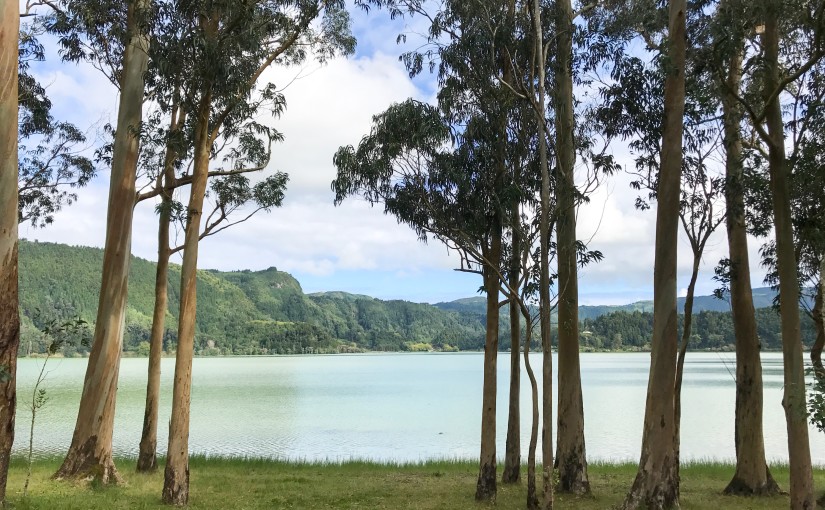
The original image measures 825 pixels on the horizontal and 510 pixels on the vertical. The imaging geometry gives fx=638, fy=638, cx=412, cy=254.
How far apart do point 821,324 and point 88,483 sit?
349 inches

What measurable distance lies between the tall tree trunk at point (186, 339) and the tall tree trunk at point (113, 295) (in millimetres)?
1386

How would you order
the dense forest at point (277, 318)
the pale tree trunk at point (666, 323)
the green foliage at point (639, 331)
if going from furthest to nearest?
the dense forest at point (277, 318) → the green foliage at point (639, 331) → the pale tree trunk at point (666, 323)

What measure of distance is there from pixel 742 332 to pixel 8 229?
7.99 m

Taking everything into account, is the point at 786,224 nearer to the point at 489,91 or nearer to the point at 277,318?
the point at 489,91

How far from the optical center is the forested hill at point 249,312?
60.1 m

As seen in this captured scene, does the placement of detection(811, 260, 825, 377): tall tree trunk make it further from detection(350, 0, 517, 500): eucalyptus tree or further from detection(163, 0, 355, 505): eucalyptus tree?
detection(163, 0, 355, 505): eucalyptus tree

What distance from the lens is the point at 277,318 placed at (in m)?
97.2

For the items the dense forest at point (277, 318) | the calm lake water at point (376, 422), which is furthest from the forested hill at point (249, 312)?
the calm lake water at point (376, 422)

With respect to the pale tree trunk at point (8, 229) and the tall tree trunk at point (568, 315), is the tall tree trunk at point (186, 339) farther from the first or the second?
the tall tree trunk at point (568, 315)

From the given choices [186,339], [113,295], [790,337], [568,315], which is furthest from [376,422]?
[790,337]

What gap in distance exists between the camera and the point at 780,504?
7168mm

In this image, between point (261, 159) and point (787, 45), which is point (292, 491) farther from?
point (787, 45)

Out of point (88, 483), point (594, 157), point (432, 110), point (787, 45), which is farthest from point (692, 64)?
point (88, 483)

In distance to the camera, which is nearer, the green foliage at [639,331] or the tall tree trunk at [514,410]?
the tall tree trunk at [514,410]
